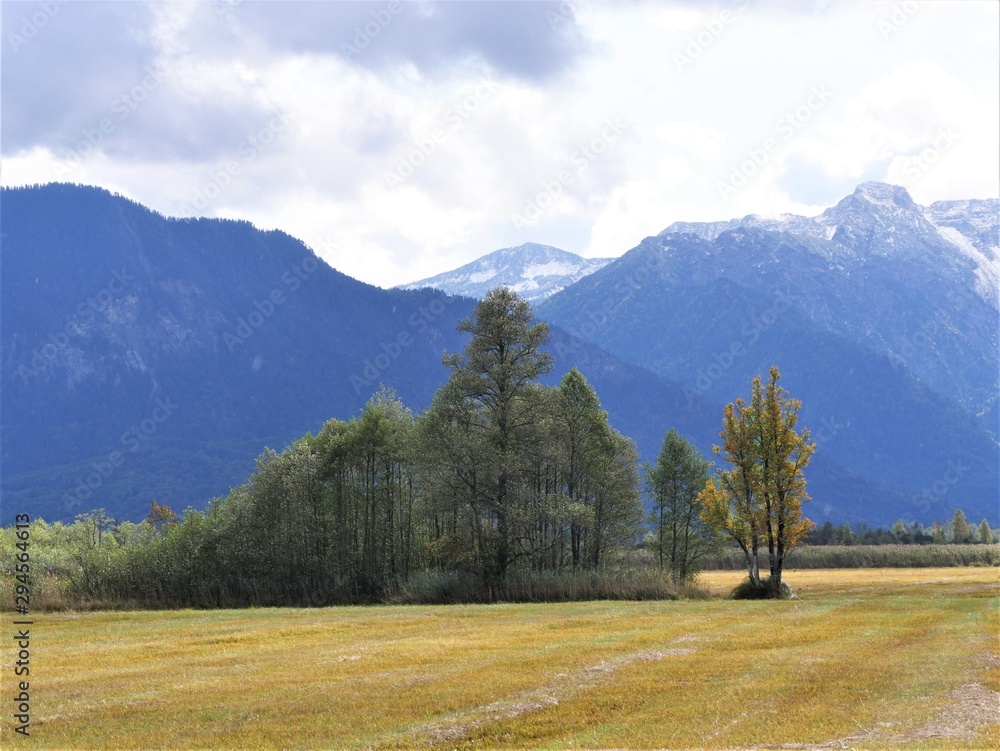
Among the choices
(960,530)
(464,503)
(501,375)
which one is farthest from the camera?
Result: (960,530)

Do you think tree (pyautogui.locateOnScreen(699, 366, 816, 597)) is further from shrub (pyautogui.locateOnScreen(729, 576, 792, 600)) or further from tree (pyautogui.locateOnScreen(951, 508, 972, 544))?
tree (pyautogui.locateOnScreen(951, 508, 972, 544))

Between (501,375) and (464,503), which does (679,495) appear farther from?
(501,375)

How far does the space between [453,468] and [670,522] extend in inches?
1215

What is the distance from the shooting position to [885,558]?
12188 centimetres

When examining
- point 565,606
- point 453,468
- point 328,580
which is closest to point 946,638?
point 565,606

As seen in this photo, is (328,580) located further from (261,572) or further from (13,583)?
(13,583)

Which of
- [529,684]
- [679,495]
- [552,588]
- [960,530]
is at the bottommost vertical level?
[960,530]

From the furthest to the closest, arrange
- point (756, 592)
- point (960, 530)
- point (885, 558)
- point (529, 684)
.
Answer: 1. point (960, 530)
2. point (885, 558)
3. point (756, 592)
4. point (529, 684)

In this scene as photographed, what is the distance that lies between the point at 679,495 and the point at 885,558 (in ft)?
209

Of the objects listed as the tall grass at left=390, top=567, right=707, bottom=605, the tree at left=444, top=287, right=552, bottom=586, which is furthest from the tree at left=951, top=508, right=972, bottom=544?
the tree at left=444, top=287, right=552, bottom=586

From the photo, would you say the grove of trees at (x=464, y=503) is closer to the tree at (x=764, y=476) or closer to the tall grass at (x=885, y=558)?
the tree at (x=764, y=476)

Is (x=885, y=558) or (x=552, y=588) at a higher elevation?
(x=552, y=588)

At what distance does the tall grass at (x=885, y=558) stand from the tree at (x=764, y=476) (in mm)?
55978

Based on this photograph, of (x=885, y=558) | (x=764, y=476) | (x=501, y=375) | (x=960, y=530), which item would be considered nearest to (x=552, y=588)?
(x=501, y=375)
